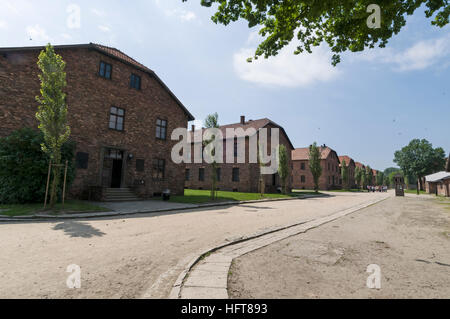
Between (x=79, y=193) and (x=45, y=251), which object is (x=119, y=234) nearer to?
(x=45, y=251)

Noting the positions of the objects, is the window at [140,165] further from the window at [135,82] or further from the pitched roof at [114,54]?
the pitched roof at [114,54]

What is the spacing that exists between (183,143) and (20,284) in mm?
18233

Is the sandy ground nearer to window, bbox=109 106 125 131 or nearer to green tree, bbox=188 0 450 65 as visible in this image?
green tree, bbox=188 0 450 65

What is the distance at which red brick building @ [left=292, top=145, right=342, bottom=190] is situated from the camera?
49.1 m

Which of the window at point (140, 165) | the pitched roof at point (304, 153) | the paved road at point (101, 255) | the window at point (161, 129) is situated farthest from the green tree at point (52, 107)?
the pitched roof at point (304, 153)

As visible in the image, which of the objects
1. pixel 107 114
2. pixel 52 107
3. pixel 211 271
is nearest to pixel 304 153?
pixel 107 114

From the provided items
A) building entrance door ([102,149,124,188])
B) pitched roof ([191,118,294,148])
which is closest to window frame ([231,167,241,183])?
pitched roof ([191,118,294,148])

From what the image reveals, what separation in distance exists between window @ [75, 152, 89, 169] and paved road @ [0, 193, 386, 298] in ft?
25.6

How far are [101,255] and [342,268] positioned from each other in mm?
4571

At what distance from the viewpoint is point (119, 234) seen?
6.29 meters

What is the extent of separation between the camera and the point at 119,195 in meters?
15.2

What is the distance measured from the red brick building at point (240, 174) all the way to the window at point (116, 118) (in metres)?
12.3

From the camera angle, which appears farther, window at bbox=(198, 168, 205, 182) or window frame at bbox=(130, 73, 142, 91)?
window at bbox=(198, 168, 205, 182)

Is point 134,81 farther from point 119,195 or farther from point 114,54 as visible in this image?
point 119,195
